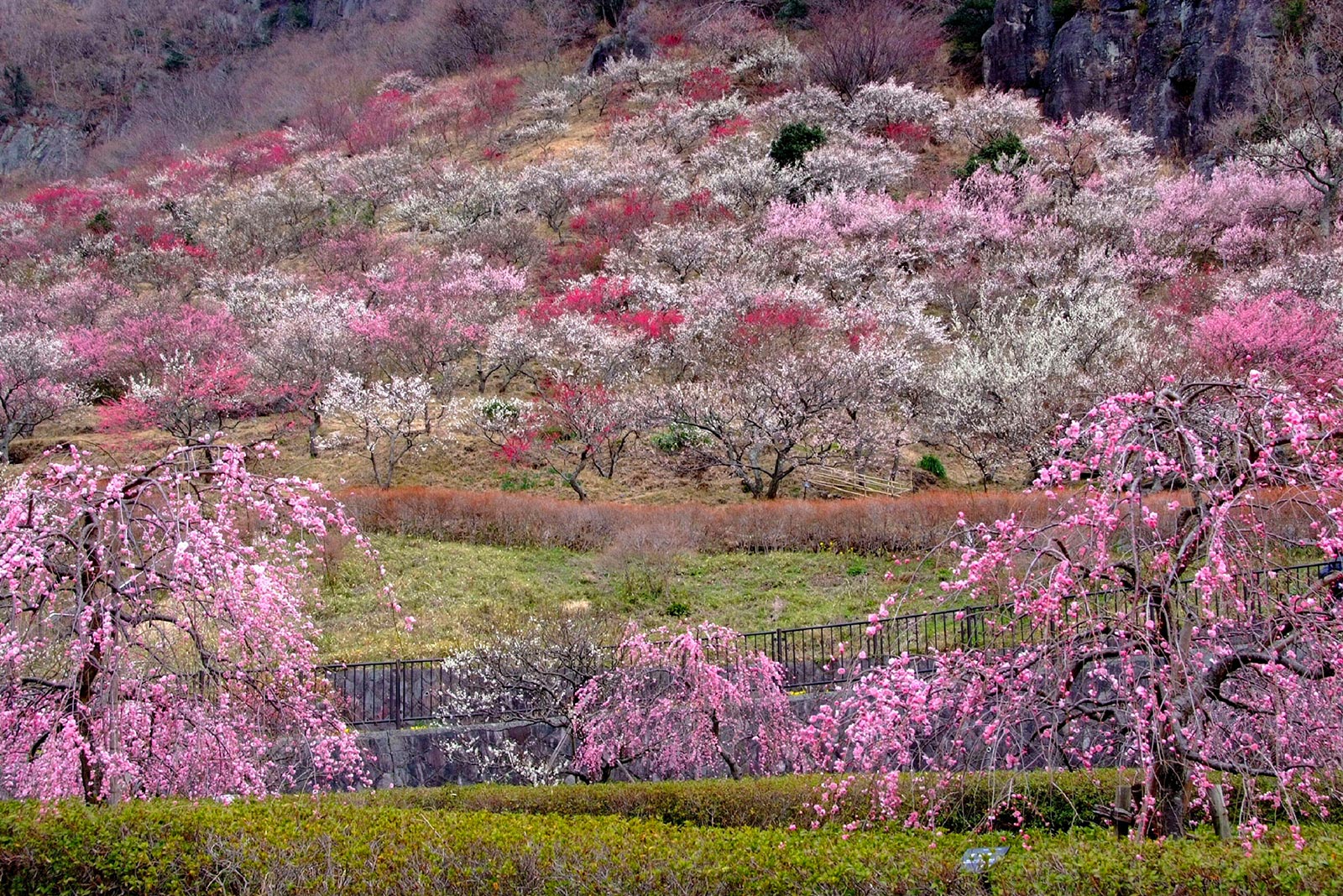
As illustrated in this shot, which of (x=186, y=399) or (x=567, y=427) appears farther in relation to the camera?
(x=186, y=399)

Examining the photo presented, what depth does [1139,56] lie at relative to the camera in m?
43.7

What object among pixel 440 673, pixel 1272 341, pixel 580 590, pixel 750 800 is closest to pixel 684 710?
pixel 750 800

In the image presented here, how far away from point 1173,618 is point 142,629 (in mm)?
7276

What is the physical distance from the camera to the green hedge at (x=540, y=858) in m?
4.91

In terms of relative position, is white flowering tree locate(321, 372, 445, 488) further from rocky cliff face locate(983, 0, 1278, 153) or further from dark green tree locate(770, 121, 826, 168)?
rocky cliff face locate(983, 0, 1278, 153)

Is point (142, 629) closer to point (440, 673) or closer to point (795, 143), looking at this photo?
point (440, 673)

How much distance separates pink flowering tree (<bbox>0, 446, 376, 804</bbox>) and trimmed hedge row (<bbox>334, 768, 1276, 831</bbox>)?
1.75 metres

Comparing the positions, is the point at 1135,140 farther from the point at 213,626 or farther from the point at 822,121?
the point at 213,626

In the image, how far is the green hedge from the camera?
16.1 ft

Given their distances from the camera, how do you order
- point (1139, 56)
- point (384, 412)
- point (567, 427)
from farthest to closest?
point (1139, 56), point (384, 412), point (567, 427)

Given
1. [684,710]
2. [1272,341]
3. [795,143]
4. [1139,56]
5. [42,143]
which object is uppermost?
[42,143]

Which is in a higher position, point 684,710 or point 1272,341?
point 1272,341

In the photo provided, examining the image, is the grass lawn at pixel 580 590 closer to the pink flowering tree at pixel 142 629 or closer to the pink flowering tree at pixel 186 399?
the pink flowering tree at pixel 142 629

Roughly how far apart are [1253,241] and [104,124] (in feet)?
273
